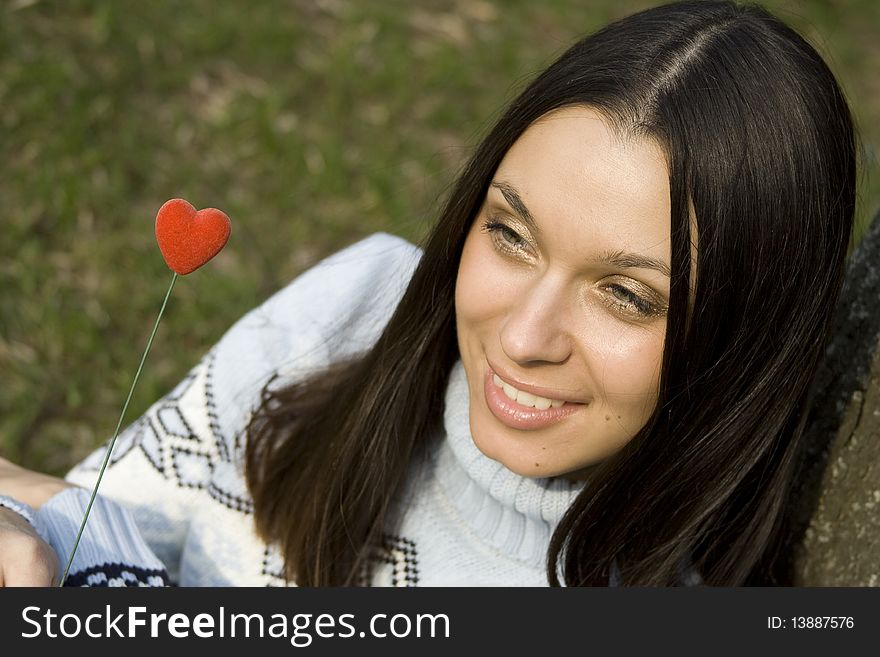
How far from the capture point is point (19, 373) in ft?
11.5

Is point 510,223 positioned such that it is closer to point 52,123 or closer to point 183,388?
point 183,388

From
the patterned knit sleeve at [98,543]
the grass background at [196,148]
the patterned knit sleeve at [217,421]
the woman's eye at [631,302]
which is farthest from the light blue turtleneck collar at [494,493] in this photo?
the grass background at [196,148]

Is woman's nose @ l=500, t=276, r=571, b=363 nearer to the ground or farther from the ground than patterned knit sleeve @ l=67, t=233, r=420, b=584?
nearer to the ground

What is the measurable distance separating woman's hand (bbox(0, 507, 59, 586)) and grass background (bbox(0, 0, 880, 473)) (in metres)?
1.61

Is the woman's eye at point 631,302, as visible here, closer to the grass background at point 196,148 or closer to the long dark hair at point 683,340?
the long dark hair at point 683,340

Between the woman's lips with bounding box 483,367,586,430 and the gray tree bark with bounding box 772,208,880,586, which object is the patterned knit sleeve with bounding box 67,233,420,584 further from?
the gray tree bark with bounding box 772,208,880,586

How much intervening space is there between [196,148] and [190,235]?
9.55ft

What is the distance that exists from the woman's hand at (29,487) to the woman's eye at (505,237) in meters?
0.94

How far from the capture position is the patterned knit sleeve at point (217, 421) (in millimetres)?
2439

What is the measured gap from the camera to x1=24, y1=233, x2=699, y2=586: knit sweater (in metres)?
2.40

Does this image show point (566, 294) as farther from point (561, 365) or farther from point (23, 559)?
point (23, 559)

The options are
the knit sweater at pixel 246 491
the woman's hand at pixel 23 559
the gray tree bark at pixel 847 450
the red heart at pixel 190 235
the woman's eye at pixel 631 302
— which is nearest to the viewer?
the red heart at pixel 190 235

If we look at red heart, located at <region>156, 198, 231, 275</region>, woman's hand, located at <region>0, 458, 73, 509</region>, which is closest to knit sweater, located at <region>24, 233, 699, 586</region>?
woman's hand, located at <region>0, 458, 73, 509</region>

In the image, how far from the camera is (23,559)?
176 cm
